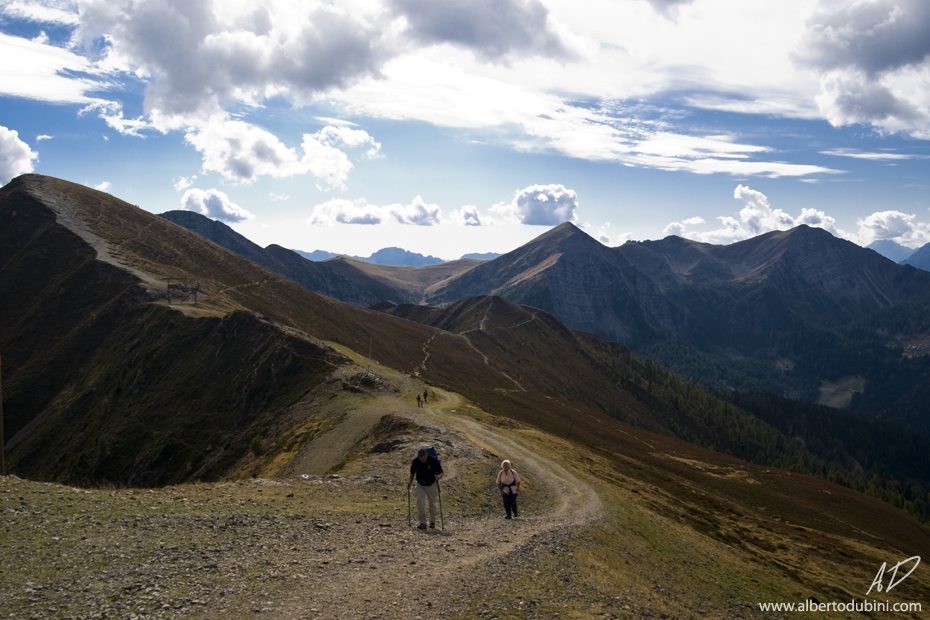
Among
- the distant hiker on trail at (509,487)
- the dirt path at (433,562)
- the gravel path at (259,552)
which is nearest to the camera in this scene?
the gravel path at (259,552)

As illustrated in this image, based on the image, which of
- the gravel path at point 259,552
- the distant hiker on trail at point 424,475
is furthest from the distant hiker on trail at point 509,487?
the distant hiker on trail at point 424,475

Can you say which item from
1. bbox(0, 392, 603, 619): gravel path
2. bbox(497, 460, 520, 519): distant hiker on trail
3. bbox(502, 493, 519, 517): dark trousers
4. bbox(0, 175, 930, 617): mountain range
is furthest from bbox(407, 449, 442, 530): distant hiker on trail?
bbox(502, 493, 519, 517): dark trousers

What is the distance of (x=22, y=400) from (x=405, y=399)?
6356cm

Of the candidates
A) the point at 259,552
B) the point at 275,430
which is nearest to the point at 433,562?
the point at 259,552

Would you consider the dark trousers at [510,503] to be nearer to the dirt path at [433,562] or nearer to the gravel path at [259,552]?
the dirt path at [433,562]

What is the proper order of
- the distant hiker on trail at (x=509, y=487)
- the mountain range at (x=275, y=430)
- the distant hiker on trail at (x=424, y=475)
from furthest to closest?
the distant hiker on trail at (x=509, y=487), the mountain range at (x=275, y=430), the distant hiker on trail at (x=424, y=475)

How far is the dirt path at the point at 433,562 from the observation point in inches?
591

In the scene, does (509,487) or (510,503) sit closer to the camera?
(509,487)

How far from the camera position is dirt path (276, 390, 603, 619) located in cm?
1502

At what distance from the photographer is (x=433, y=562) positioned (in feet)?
62.3

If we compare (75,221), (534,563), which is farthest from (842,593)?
(75,221)

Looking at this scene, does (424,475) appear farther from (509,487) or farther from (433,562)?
(509,487)

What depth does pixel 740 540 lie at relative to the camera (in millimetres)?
44875

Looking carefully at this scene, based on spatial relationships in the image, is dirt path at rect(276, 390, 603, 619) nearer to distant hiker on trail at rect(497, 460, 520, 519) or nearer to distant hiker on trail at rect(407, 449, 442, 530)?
distant hiker on trail at rect(497, 460, 520, 519)
